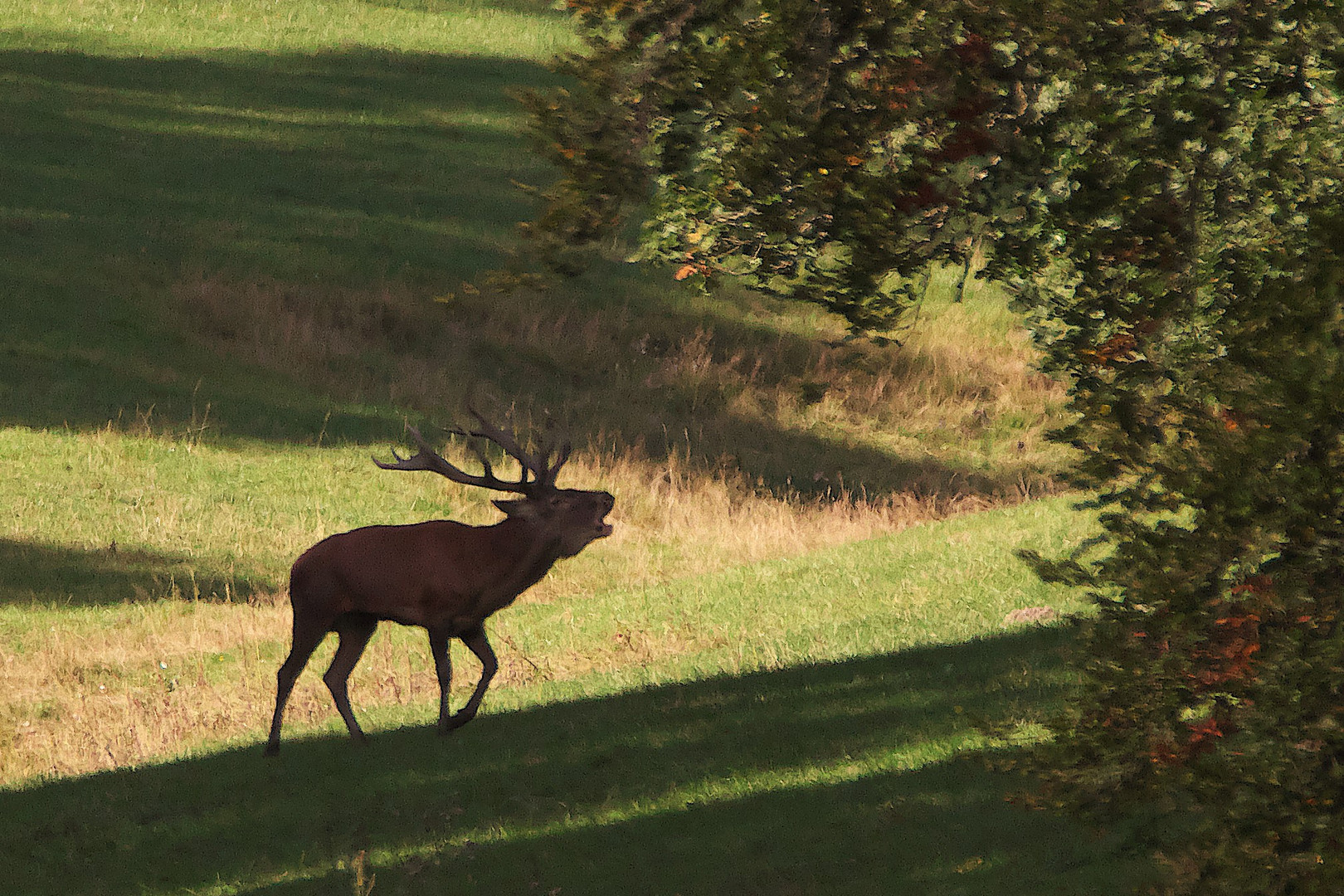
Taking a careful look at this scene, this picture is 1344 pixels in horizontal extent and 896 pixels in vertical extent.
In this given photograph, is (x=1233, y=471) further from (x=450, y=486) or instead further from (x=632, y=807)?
(x=450, y=486)

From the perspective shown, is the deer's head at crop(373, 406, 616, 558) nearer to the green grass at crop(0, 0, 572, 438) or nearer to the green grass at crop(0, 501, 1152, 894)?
the green grass at crop(0, 501, 1152, 894)

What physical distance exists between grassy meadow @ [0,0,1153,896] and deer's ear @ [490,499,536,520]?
4.77 feet

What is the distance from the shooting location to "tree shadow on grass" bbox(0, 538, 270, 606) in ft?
65.5

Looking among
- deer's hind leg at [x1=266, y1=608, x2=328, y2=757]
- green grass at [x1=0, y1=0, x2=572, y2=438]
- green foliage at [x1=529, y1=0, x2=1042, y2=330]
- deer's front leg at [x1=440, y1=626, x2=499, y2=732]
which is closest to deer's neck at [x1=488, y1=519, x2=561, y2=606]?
deer's front leg at [x1=440, y1=626, x2=499, y2=732]

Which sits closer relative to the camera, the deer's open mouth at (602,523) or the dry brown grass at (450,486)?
the deer's open mouth at (602,523)

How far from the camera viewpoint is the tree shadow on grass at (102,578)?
1997 cm

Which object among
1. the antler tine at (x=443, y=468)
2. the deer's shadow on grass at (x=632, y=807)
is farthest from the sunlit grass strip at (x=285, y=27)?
the deer's shadow on grass at (x=632, y=807)

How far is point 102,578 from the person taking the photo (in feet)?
67.9

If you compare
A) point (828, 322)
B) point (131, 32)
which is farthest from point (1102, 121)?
point (131, 32)

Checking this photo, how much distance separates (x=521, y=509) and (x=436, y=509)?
15106 millimetres

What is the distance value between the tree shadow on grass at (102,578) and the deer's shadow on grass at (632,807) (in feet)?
29.4

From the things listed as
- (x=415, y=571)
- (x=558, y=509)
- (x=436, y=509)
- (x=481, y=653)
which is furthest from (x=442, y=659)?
(x=436, y=509)

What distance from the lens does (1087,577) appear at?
570 cm

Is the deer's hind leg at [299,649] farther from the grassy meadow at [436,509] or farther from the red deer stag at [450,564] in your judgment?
the grassy meadow at [436,509]
